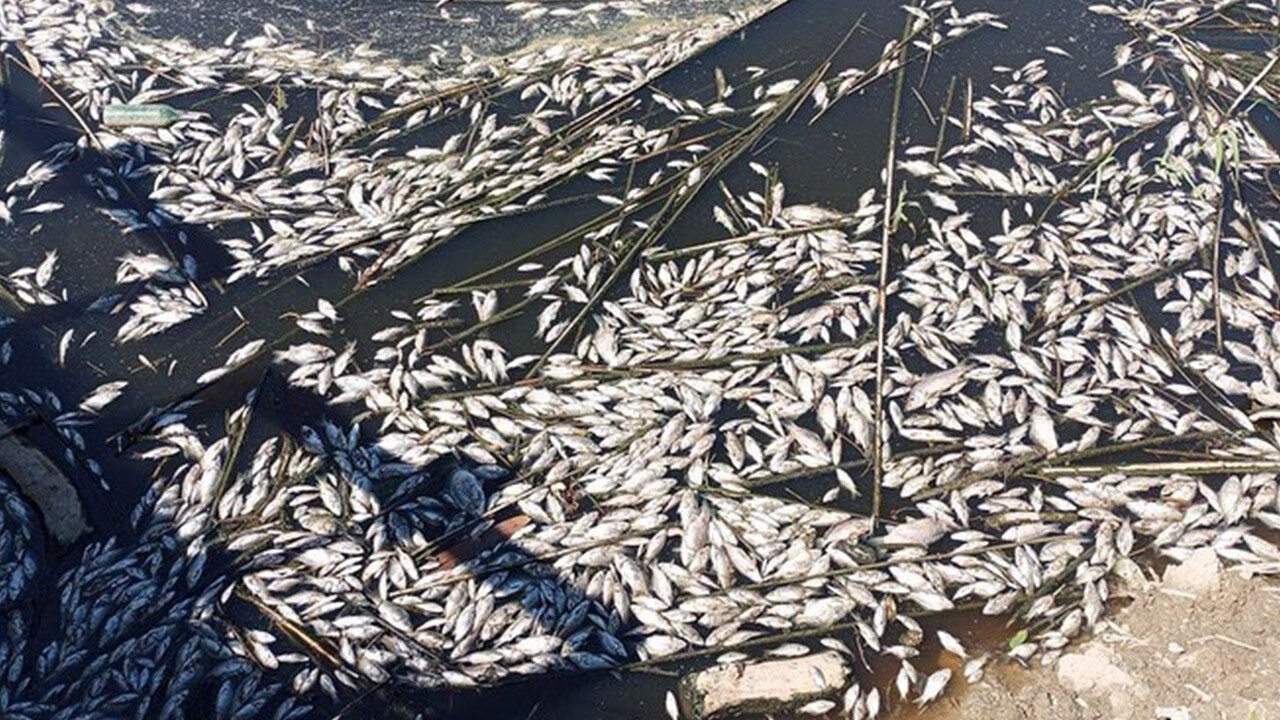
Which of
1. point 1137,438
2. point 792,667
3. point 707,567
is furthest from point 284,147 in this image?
point 1137,438

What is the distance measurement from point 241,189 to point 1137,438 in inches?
166

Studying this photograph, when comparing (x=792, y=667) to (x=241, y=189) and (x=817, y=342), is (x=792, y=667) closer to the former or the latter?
(x=817, y=342)

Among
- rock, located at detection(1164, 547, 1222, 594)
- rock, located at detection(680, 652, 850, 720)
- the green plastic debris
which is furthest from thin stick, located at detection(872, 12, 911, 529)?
the green plastic debris

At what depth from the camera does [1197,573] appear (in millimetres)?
4113

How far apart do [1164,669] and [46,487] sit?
4.13 meters

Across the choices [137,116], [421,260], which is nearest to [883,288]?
[421,260]

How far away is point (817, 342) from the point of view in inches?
190

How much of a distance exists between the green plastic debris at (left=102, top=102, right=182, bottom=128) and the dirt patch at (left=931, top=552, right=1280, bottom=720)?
4.66 metres

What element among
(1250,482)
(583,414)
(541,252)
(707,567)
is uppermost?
(541,252)

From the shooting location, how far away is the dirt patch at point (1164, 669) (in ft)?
12.3

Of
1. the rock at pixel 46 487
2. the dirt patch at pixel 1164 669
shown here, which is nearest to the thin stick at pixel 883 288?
the dirt patch at pixel 1164 669

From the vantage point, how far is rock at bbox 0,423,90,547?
166 inches

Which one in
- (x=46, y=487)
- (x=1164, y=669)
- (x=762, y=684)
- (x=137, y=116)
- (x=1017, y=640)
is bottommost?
(x=1164, y=669)

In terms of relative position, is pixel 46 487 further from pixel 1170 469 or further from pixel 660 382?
pixel 1170 469
